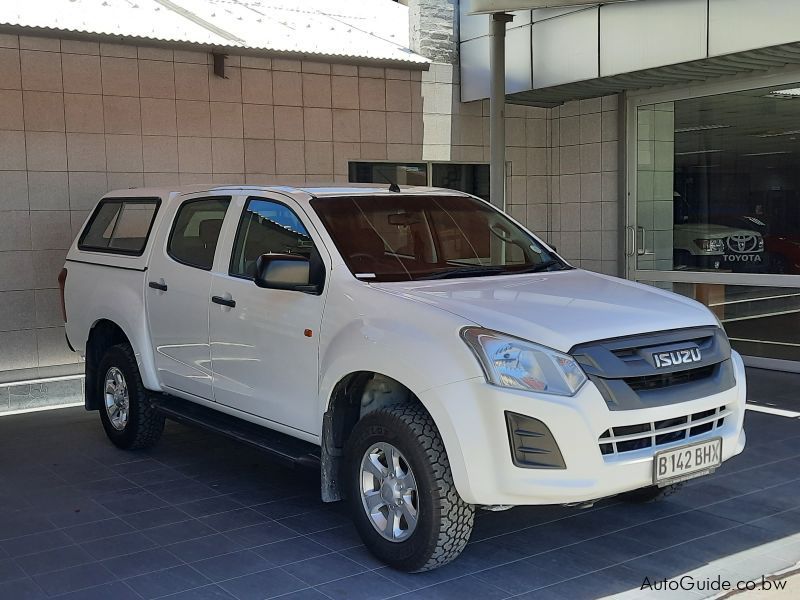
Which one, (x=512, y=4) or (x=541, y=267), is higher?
(x=512, y=4)

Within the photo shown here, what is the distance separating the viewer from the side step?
5.06 metres

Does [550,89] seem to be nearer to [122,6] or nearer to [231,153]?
[231,153]

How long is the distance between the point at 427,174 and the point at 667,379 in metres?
7.37

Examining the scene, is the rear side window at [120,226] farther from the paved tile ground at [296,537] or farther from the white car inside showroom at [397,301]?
the paved tile ground at [296,537]

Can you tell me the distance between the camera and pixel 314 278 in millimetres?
5078

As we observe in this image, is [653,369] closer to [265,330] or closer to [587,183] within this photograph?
[265,330]

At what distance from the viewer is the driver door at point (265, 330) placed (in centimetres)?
505

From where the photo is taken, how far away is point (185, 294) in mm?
6094

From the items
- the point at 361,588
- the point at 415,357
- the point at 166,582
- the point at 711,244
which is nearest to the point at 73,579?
the point at 166,582

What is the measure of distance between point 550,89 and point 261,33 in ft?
10.6

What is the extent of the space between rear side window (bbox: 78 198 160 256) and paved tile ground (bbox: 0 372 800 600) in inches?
62.3

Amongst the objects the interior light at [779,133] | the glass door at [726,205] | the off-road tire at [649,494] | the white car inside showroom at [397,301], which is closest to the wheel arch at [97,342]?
the white car inside showroom at [397,301]

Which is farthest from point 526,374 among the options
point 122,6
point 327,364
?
point 122,6

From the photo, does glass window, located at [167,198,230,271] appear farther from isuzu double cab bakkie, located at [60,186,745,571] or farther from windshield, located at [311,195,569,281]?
windshield, located at [311,195,569,281]
